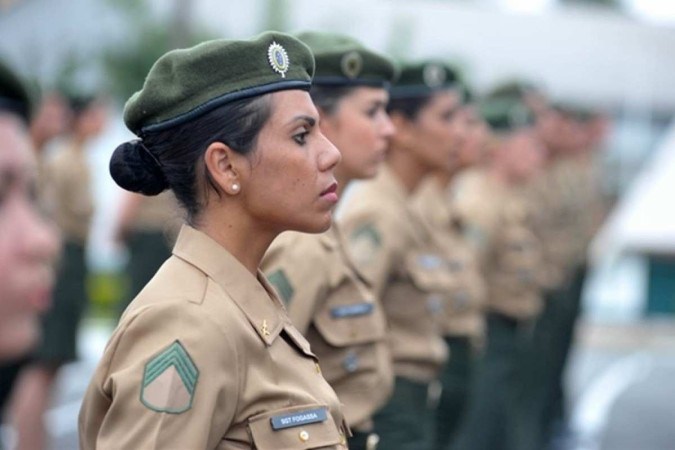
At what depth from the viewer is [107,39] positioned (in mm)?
28031

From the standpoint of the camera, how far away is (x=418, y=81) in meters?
6.62

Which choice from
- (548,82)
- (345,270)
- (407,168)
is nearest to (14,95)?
(345,270)

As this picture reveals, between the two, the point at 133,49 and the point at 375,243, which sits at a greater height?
the point at 375,243

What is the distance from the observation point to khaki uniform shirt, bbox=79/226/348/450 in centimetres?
294

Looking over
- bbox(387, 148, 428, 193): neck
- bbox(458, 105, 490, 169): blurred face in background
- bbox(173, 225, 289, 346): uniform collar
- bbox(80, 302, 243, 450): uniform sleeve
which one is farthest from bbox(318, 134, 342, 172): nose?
bbox(458, 105, 490, 169): blurred face in background

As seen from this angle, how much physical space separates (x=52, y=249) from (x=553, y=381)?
29.9 ft

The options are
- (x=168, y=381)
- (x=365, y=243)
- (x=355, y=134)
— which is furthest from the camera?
(x=365, y=243)

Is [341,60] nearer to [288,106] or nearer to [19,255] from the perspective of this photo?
[288,106]

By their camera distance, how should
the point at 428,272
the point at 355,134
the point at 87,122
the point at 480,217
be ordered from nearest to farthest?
the point at 355,134 → the point at 428,272 → the point at 480,217 → the point at 87,122

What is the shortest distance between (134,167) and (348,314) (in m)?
1.52

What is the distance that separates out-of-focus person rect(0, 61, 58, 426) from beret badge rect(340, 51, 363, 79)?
5.15 feet

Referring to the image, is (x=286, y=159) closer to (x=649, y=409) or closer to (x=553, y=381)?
(x=553, y=381)

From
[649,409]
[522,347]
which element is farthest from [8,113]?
[649,409]

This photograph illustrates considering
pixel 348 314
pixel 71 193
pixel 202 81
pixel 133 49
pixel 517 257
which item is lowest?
pixel 133 49
